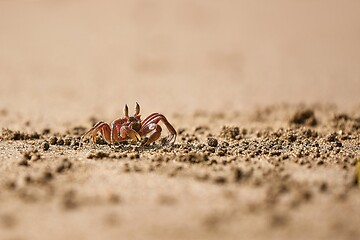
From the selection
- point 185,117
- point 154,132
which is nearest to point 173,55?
point 185,117

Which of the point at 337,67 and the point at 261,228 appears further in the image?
the point at 337,67

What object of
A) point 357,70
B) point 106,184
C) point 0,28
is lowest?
point 106,184

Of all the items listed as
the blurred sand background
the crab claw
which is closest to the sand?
the blurred sand background

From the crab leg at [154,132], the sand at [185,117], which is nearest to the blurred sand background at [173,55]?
the sand at [185,117]

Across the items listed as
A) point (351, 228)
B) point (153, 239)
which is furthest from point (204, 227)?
point (351, 228)

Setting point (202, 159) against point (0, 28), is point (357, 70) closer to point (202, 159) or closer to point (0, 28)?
point (202, 159)

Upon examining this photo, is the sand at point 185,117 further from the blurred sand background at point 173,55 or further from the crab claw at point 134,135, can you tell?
the crab claw at point 134,135
